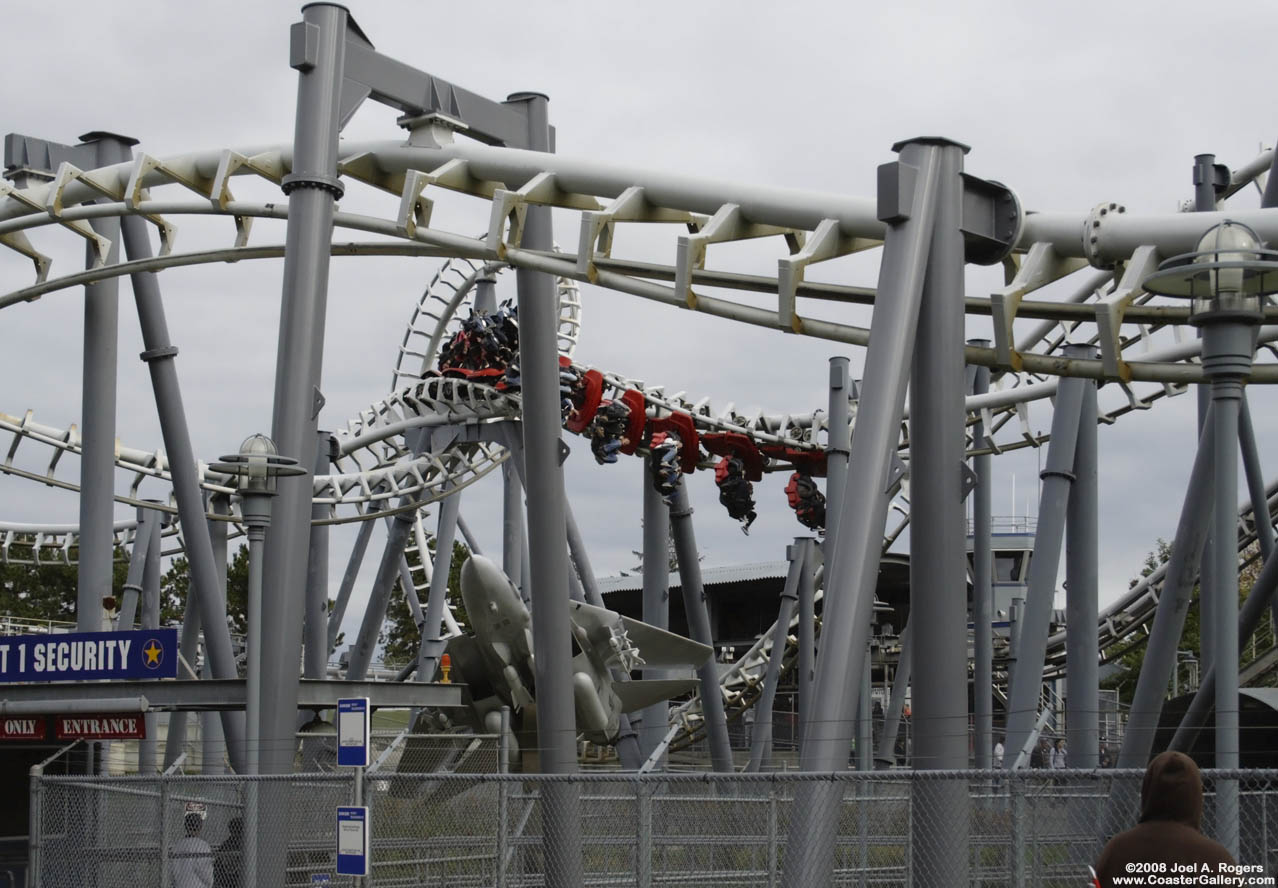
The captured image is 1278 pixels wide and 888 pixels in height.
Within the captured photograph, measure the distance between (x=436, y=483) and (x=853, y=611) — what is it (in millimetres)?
13412

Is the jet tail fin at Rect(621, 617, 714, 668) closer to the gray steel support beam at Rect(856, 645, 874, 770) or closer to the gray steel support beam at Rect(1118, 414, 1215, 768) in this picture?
the gray steel support beam at Rect(856, 645, 874, 770)

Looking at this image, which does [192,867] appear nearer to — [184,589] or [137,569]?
[137,569]

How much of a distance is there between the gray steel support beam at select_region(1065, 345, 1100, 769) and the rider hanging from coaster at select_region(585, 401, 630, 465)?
18.2 feet

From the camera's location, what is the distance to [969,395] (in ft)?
64.6

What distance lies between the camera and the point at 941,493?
8969 millimetres

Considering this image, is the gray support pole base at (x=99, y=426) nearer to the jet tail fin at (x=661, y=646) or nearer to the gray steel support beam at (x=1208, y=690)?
the jet tail fin at (x=661, y=646)

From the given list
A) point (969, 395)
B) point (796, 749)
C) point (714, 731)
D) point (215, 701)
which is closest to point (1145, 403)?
point (969, 395)

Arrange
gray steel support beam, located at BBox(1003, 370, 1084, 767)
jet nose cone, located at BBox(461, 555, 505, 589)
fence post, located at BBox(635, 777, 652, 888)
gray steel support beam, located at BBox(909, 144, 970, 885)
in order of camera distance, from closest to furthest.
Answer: fence post, located at BBox(635, 777, 652, 888), gray steel support beam, located at BBox(909, 144, 970, 885), gray steel support beam, located at BBox(1003, 370, 1084, 767), jet nose cone, located at BBox(461, 555, 505, 589)

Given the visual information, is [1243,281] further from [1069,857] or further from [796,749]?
[796,749]

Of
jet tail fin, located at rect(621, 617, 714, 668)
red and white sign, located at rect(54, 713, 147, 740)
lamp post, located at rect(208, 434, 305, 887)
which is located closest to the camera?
lamp post, located at rect(208, 434, 305, 887)

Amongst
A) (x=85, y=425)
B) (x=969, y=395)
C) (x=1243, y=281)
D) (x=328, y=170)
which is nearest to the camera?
(x=1243, y=281)

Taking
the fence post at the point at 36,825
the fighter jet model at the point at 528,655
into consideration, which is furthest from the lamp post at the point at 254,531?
the fighter jet model at the point at 528,655

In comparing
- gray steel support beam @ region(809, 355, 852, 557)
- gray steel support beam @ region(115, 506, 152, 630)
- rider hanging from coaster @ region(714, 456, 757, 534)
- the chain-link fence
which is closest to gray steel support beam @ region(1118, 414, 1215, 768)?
the chain-link fence

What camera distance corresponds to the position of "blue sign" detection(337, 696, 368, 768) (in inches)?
320
